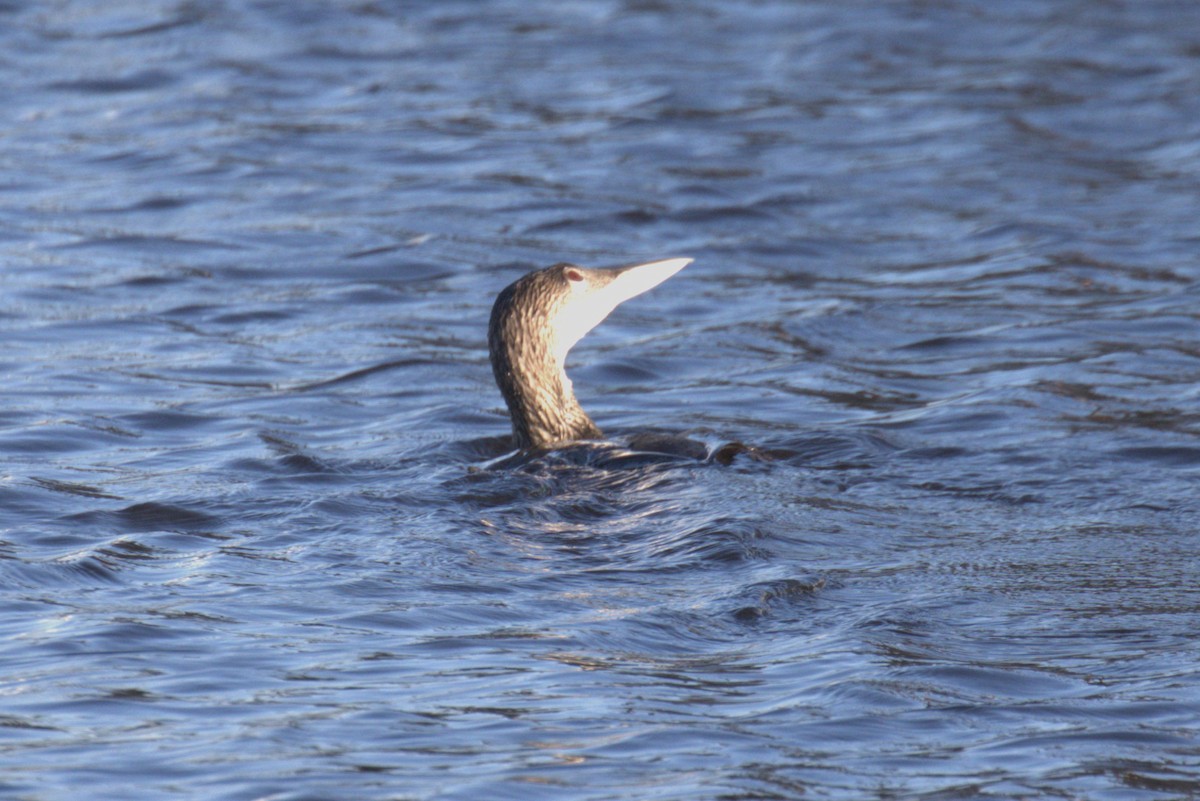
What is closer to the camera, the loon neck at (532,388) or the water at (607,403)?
the water at (607,403)

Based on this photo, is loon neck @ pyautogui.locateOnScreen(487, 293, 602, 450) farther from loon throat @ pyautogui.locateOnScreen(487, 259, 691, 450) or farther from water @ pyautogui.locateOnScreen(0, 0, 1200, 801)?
water @ pyautogui.locateOnScreen(0, 0, 1200, 801)

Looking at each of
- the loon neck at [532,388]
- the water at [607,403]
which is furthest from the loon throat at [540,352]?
the water at [607,403]

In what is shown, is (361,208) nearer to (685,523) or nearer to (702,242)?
(702,242)

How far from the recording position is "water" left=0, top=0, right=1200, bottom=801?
4934 mm

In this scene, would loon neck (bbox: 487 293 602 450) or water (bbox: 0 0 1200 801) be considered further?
loon neck (bbox: 487 293 602 450)

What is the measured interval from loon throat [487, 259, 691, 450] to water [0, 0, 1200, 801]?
380 mm

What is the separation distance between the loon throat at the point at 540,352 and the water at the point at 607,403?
1.25ft

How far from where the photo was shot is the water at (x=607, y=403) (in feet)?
16.2

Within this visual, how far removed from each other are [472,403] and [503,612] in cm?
363

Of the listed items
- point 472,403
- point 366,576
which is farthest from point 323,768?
point 472,403

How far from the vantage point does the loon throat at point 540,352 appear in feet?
27.3

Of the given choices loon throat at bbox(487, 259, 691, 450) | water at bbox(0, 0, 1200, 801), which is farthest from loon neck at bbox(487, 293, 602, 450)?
water at bbox(0, 0, 1200, 801)

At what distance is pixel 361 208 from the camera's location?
13102 millimetres

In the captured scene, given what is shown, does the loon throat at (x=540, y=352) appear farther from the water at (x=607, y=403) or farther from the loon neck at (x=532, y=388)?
the water at (x=607, y=403)
